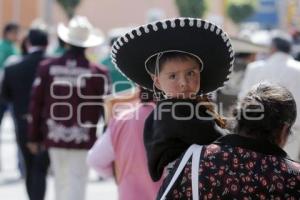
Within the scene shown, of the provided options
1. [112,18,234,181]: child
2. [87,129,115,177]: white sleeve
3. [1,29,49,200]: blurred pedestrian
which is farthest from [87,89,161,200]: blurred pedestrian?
[1,29,49,200]: blurred pedestrian

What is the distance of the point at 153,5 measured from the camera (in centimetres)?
5756

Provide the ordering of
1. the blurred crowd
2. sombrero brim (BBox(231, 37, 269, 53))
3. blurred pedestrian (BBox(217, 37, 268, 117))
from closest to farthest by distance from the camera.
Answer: the blurred crowd, blurred pedestrian (BBox(217, 37, 268, 117)), sombrero brim (BBox(231, 37, 269, 53))

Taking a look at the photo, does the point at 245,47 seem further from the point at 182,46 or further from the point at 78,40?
the point at 182,46

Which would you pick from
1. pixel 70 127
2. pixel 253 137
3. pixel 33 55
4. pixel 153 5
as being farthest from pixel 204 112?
pixel 153 5

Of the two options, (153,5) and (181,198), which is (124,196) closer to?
(181,198)

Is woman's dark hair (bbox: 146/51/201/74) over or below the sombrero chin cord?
over

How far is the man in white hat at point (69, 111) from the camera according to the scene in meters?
7.04

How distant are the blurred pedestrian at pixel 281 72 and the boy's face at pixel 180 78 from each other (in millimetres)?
3267

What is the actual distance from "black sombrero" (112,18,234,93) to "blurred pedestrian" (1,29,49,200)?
4103 millimetres

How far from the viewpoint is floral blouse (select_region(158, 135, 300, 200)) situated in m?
3.14

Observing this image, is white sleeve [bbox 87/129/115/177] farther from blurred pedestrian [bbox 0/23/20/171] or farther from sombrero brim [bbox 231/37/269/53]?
blurred pedestrian [bbox 0/23/20/171]

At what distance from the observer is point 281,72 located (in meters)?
7.51

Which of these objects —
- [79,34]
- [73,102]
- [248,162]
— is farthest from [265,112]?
[79,34]

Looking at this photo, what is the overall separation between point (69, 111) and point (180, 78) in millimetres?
3350
